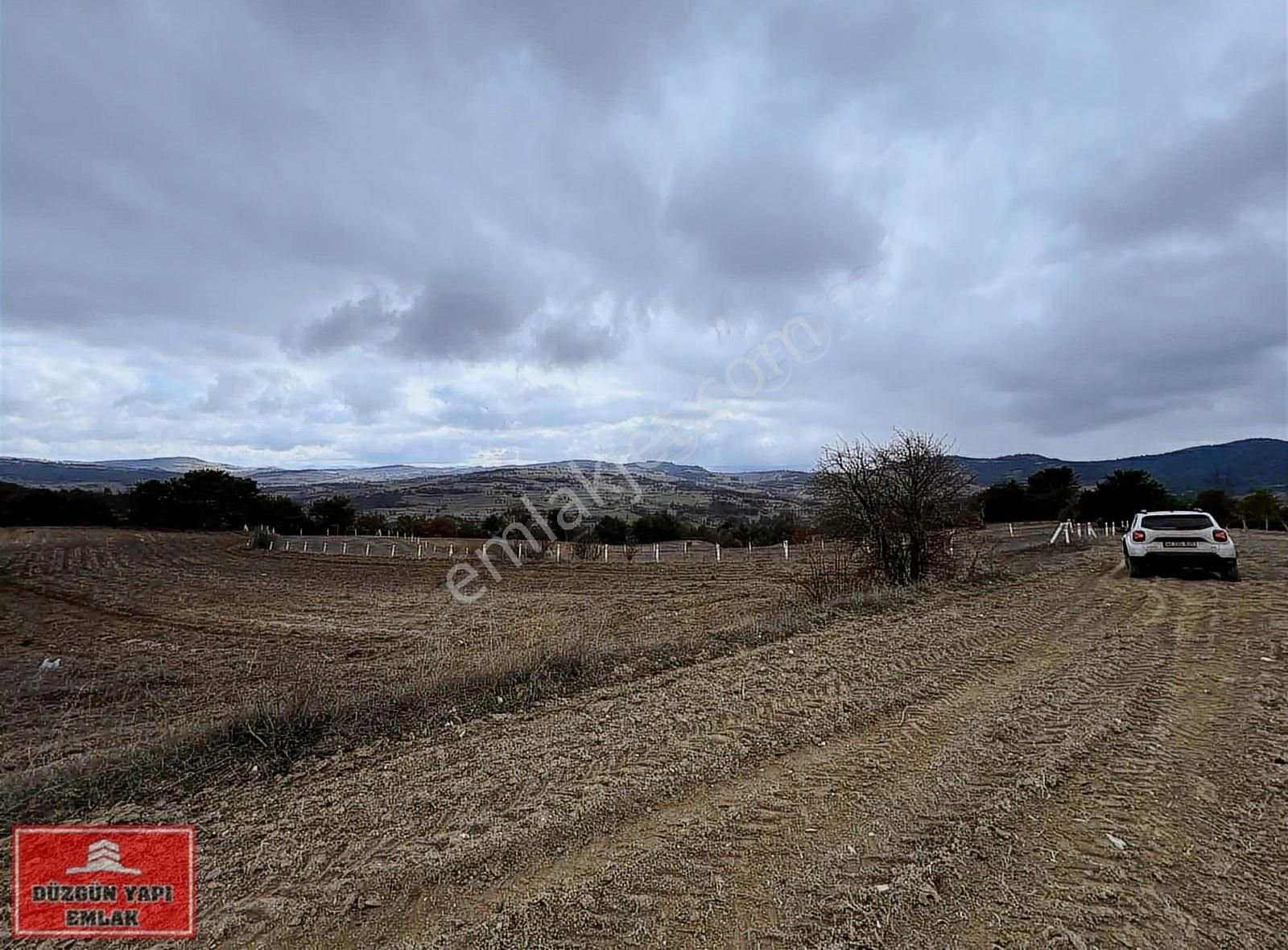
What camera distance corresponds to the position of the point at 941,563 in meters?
12.9

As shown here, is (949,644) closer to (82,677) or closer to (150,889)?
(150,889)

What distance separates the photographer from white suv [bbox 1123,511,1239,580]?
40.4ft

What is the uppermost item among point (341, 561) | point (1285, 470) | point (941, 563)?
point (1285, 470)

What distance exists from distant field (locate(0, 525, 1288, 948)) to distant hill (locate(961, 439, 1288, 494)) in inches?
2995

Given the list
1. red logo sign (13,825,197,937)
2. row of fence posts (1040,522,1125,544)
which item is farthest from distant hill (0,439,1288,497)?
red logo sign (13,825,197,937)

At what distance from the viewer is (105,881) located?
2.99m

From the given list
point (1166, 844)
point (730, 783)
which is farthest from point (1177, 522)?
point (730, 783)

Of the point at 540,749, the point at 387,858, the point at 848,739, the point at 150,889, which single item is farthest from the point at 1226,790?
the point at 150,889

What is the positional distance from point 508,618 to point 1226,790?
463 inches

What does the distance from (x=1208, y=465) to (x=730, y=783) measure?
134 meters

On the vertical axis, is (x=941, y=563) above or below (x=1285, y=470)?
below

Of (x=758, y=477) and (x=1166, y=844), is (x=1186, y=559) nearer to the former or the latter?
(x=1166, y=844)

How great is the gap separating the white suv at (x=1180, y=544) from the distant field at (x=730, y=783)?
4.18 m

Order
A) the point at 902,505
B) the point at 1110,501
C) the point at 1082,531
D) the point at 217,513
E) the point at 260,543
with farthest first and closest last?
the point at 217,513 → the point at 1110,501 → the point at 260,543 → the point at 1082,531 → the point at 902,505
